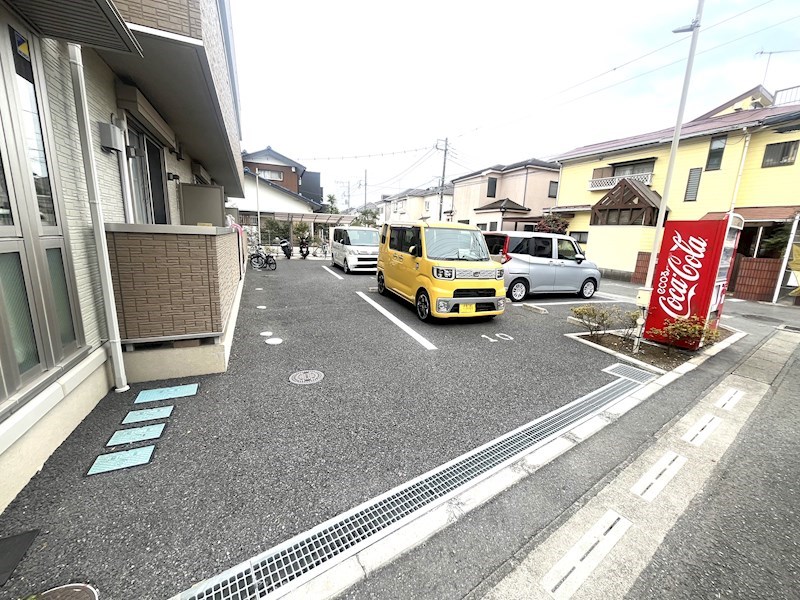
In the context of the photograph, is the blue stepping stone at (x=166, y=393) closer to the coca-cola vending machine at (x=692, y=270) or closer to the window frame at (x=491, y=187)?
the coca-cola vending machine at (x=692, y=270)

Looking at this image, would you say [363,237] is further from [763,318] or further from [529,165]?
[529,165]

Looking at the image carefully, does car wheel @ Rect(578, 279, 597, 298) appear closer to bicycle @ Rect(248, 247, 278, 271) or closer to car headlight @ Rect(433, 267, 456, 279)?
car headlight @ Rect(433, 267, 456, 279)

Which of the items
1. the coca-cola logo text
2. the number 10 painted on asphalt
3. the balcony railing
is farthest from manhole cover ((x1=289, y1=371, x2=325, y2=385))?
the balcony railing

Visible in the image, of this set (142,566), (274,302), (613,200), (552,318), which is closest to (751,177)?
(613,200)

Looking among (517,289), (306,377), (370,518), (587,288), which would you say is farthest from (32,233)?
(587,288)

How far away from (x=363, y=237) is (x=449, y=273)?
26.7 feet

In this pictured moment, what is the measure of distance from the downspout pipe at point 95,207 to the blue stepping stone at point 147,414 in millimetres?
563

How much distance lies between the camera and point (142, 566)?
1.64m

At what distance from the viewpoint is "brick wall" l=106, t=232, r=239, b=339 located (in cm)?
323

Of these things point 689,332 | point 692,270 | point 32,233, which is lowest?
point 689,332

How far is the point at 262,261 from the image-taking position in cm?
1397

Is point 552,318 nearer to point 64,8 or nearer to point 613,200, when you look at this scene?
point 64,8

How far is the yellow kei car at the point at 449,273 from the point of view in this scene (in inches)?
232

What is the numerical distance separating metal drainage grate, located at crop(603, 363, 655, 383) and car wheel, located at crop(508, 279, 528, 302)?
411cm
